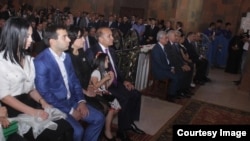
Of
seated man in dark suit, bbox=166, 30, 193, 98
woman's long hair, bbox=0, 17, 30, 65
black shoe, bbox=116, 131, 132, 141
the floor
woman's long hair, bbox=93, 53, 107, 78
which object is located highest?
woman's long hair, bbox=0, 17, 30, 65

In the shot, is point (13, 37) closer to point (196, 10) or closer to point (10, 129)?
point (10, 129)

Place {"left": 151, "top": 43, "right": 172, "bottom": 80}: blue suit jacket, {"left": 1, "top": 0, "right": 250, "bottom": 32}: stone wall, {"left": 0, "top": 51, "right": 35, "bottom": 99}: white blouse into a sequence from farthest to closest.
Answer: {"left": 1, "top": 0, "right": 250, "bottom": 32}: stone wall → {"left": 151, "top": 43, "right": 172, "bottom": 80}: blue suit jacket → {"left": 0, "top": 51, "right": 35, "bottom": 99}: white blouse

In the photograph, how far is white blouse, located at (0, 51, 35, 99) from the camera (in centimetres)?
237

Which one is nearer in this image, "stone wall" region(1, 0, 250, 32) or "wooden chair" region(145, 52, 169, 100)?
"wooden chair" region(145, 52, 169, 100)

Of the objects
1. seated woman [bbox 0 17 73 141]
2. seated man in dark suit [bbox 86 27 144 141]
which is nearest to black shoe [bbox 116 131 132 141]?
seated man in dark suit [bbox 86 27 144 141]

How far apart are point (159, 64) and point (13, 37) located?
3.39 m

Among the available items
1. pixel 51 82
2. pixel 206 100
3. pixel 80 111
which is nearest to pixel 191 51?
pixel 206 100

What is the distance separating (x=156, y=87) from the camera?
225 inches

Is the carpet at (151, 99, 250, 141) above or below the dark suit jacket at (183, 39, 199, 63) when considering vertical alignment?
below

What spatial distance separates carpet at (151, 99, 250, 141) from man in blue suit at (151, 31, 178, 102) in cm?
54

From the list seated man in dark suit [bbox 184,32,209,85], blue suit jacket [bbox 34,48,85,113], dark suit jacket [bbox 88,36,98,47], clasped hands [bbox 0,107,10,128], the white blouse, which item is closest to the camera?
clasped hands [bbox 0,107,10,128]

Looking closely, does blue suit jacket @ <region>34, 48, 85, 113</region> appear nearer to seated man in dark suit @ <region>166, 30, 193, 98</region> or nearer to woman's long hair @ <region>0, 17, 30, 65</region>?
woman's long hair @ <region>0, 17, 30, 65</region>

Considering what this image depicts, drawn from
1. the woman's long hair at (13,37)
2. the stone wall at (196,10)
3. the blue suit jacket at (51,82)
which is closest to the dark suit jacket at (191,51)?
the stone wall at (196,10)

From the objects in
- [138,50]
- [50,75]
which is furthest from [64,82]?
[138,50]
